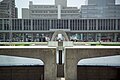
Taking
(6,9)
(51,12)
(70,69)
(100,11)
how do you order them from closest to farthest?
(70,69) < (6,9) < (100,11) < (51,12)

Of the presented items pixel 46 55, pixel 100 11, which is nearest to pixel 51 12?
pixel 100 11

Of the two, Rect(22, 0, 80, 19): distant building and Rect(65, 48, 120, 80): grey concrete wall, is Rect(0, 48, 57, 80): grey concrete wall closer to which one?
Rect(65, 48, 120, 80): grey concrete wall

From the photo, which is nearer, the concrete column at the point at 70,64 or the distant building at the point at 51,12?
the concrete column at the point at 70,64

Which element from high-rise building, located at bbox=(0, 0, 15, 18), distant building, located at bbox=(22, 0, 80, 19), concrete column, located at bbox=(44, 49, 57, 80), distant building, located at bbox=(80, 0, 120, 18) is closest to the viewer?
concrete column, located at bbox=(44, 49, 57, 80)

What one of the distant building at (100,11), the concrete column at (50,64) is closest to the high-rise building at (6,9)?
the distant building at (100,11)

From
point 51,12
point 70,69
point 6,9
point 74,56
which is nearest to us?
point 74,56

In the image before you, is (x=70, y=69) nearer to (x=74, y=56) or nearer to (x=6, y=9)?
Answer: (x=74, y=56)

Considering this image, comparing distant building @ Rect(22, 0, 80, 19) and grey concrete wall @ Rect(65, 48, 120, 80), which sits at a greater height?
distant building @ Rect(22, 0, 80, 19)

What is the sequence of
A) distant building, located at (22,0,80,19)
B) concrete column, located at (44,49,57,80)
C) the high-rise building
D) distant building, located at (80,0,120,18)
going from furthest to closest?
distant building, located at (22,0,80,19) → distant building, located at (80,0,120,18) → the high-rise building → concrete column, located at (44,49,57,80)

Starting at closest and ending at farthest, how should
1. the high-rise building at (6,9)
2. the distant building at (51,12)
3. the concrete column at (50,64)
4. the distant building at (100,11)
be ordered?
the concrete column at (50,64) → the high-rise building at (6,9) → the distant building at (100,11) → the distant building at (51,12)

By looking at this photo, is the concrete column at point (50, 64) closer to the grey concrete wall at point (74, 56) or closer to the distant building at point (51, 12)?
the grey concrete wall at point (74, 56)

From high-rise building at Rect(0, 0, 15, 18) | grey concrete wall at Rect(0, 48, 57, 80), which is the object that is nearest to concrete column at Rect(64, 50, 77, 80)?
grey concrete wall at Rect(0, 48, 57, 80)

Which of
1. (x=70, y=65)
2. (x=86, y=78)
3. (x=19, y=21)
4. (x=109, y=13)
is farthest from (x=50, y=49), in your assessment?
(x=109, y=13)

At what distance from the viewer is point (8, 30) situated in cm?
10725
